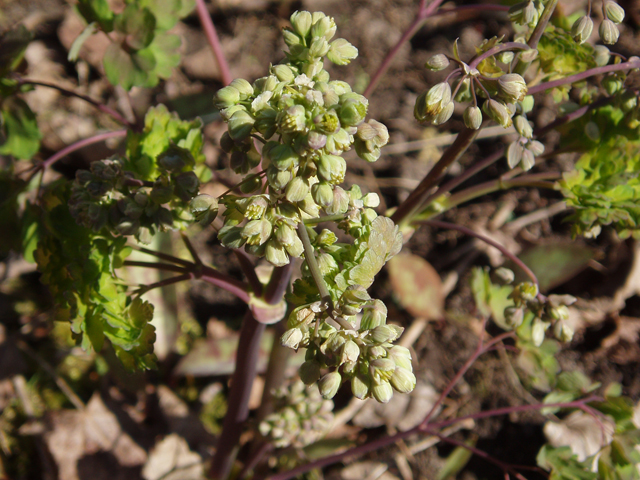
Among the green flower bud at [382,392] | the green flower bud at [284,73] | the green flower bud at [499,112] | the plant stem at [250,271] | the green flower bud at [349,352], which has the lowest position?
the plant stem at [250,271]

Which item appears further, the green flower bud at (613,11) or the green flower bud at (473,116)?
the green flower bud at (613,11)

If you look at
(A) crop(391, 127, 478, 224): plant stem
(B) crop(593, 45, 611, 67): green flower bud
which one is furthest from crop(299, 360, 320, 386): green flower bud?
(B) crop(593, 45, 611, 67): green flower bud

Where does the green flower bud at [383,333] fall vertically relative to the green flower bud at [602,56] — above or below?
below

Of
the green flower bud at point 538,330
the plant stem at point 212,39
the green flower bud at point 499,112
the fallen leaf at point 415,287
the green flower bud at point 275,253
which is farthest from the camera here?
the fallen leaf at point 415,287

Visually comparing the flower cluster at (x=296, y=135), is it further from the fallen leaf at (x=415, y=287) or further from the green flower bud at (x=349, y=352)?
the fallen leaf at (x=415, y=287)

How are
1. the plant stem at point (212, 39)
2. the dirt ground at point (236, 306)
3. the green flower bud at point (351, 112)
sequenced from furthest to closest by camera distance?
the dirt ground at point (236, 306), the plant stem at point (212, 39), the green flower bud at point (351, 112)

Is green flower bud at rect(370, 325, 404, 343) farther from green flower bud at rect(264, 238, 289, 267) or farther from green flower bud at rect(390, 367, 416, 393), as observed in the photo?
green flower bud at rect(264, 238, 289, 267)

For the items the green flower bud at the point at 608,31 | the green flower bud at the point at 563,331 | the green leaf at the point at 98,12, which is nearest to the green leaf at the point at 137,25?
the green leaf at the point at 98,12

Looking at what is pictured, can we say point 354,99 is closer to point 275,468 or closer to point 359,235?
point 359,235
